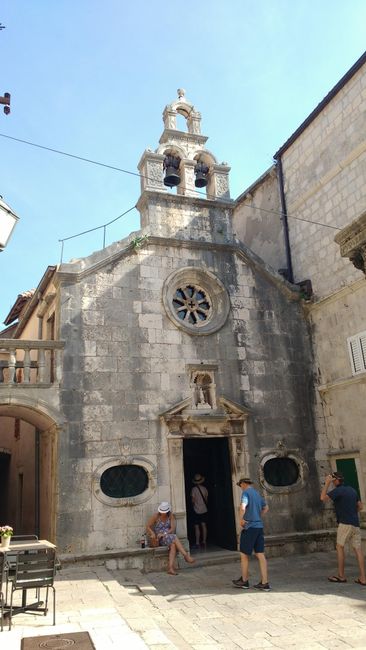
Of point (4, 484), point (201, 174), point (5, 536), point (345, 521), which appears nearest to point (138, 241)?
point (201, 174)

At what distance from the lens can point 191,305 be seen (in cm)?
1182

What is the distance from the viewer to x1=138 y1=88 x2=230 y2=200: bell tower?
1229cm

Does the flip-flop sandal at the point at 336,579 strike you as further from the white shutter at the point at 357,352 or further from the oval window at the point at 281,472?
the white shutter at the point at 357,352

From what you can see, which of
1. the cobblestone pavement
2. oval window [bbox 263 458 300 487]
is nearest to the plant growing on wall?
oval window [bbox 263 458 300 487]

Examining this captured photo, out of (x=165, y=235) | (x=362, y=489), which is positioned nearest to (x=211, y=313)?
(x=165, y=235)

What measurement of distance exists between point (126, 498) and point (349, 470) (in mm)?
4851

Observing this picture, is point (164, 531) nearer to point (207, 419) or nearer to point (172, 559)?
point (172, 559)

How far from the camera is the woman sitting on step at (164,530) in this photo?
9.41 m

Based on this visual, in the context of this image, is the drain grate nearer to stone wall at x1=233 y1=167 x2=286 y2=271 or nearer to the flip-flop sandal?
the flip-flop sandal

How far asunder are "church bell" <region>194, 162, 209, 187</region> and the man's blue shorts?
8538 millimetres

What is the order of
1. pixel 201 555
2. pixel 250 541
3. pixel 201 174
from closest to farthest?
pixel 250 541
pixel 201 555
pixel 201 174

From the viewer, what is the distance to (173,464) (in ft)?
33.9

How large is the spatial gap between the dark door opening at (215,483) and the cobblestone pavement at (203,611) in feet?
5.26

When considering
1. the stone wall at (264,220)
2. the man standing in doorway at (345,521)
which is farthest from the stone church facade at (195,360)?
the man standing in doorway at (345,521)
